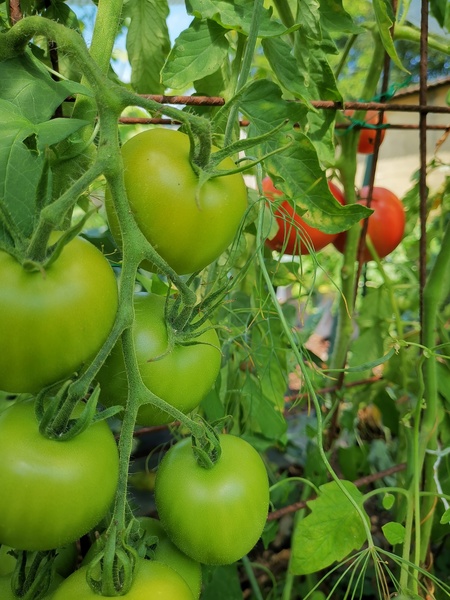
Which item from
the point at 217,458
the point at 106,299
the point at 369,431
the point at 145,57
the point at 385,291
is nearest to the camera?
the point at 106,299

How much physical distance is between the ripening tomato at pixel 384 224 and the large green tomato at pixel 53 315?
2.24ft

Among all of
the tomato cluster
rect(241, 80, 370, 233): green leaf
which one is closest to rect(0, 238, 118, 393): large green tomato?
the tomato cluster

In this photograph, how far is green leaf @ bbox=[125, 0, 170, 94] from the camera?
2.08 feet

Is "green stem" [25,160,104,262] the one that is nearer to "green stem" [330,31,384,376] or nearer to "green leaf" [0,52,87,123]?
"green leaf" [0,52,87,123]

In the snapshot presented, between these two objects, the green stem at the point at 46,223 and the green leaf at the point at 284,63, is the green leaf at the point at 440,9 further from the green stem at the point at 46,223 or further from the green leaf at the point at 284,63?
the green stem at the point at 46,223

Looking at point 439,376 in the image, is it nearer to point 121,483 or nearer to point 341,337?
point 341,337

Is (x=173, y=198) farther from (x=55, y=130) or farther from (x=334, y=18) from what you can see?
(x=334, y=18)

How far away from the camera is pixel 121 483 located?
0.35 m

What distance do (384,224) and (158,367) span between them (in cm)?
67

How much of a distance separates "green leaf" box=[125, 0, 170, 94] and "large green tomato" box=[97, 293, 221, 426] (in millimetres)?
366

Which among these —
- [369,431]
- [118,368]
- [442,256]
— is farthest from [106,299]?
[369,431]

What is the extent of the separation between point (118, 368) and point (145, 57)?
1.44 feet

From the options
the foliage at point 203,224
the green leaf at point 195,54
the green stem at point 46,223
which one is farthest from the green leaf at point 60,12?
the green stem at point 46,223

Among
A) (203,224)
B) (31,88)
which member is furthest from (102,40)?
(203,224)
